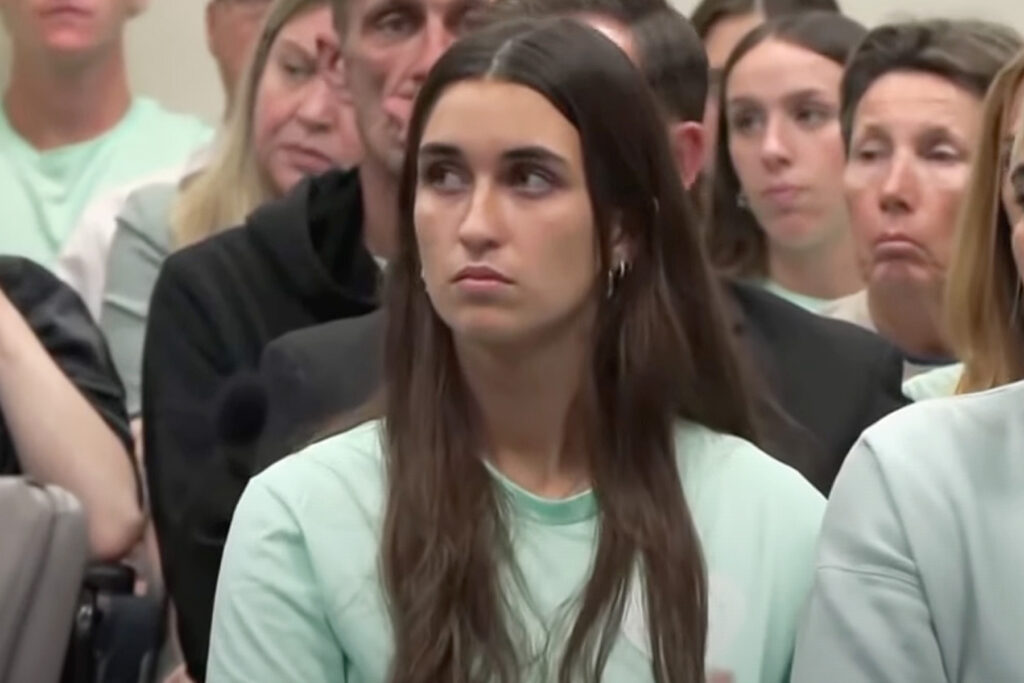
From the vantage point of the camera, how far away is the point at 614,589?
1459 mm

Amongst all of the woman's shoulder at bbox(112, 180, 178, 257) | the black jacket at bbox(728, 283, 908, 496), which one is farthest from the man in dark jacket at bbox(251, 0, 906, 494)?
the woman's shoulder at bbox(112, 180, 178, 257)

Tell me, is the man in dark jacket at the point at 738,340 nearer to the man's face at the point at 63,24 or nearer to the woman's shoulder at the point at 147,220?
the woman's shoulder at the point at 147,220

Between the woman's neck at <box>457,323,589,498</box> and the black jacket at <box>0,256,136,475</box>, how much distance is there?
72 cm

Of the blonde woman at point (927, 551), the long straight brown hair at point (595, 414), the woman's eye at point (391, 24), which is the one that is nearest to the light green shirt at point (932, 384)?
the long straight brown hair at point (595, 414)

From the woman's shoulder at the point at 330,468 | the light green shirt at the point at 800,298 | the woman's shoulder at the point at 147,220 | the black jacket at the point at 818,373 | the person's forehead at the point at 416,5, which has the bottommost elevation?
the light green shirt at the point at 800,298

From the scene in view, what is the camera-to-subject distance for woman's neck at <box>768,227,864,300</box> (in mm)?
2555

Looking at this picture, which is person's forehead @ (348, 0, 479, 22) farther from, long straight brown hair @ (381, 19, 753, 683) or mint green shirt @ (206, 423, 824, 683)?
mint green shirt @ (206, 423, 824, 683)

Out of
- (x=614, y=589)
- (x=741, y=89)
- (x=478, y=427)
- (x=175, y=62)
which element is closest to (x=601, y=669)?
(x=614, y=589)

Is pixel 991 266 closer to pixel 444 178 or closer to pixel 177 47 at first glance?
pixel 444 178

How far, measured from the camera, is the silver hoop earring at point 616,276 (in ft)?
5.07

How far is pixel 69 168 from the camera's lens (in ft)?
9.77

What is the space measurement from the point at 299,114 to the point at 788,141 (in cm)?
53

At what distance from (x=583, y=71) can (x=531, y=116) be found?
50 millimetres

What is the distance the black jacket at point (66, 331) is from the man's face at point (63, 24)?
2.55 feet
